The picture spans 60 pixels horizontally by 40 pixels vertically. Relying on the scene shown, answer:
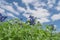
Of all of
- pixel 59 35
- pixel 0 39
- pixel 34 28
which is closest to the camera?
pixel 0 39

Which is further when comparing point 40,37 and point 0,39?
point 40,37

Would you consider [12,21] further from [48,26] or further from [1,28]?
[48,26]

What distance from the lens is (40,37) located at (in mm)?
3957

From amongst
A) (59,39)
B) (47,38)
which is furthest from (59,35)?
(47,38)

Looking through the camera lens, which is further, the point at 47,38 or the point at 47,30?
the point at 47,30

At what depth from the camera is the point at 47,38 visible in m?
4.07

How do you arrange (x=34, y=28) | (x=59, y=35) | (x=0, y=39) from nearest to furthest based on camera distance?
(x=0, y=39) → (x=34, y=28) → (x=59, y=35)

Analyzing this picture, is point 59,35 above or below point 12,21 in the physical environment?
below

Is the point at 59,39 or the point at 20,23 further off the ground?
the point at 20,23

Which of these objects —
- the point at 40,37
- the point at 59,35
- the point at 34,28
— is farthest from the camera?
the point at 59,35

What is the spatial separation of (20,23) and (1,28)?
68 centimetres

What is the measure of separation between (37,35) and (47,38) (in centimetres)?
24

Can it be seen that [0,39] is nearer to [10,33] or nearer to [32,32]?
[10,33]

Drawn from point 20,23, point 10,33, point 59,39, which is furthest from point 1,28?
point 59,39
